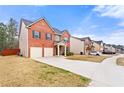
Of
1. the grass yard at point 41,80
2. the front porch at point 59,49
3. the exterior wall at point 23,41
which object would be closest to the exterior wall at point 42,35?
the exterior wall at point 23,41

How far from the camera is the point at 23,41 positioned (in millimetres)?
19281

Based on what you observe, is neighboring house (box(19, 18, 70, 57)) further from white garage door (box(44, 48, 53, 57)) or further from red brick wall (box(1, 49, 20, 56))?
red brick wall (box(1, 49, 20, 56))

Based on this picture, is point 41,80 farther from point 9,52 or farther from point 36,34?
point 9,52

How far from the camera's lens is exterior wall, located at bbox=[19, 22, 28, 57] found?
1870cm

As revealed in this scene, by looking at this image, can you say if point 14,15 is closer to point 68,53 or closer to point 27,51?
point 27,51

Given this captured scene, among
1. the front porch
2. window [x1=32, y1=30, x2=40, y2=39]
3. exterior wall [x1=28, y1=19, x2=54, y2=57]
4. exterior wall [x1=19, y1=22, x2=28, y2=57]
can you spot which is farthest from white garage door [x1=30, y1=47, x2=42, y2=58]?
the front porch

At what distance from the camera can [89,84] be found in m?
7.76

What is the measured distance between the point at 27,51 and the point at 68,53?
737 cm

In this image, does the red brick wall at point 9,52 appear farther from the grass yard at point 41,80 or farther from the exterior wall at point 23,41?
the grass yard at point 41,80

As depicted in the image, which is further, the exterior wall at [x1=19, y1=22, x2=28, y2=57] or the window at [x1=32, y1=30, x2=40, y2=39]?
the window at [x1=32, y1=30, x2=40, y2=39]

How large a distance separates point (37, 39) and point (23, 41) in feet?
5.59

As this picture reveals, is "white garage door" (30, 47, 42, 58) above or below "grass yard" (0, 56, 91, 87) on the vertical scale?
above

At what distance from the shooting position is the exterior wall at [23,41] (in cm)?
1870
